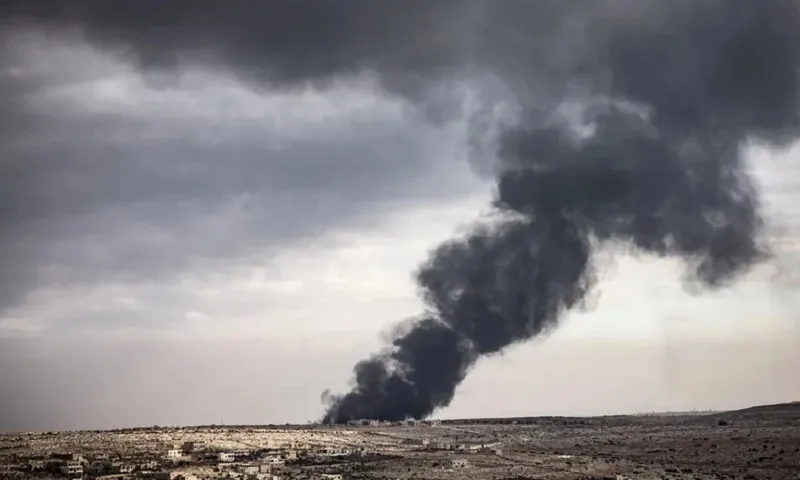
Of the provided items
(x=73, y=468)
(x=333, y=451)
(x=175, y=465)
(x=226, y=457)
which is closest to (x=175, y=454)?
(x=226, y=457)

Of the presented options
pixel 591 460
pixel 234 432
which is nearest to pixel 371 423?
pixel 234 432

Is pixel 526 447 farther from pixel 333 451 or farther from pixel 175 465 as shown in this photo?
pixel 175 465

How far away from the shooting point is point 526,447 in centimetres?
12156

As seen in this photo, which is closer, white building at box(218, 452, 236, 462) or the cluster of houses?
the cluster of houses

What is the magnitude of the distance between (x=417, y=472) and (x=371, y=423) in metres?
91.6

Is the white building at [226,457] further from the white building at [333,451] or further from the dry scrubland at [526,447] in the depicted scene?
the white building at [333,451]

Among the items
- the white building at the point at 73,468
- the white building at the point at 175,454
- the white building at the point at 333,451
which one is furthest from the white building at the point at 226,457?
the white building at the point at 73,468

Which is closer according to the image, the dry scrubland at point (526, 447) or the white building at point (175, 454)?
the dry scrubland at point (526, 447)

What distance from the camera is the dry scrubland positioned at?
91250mm

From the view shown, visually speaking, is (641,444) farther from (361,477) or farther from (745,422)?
(361,477)

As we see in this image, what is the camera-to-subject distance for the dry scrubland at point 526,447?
91.2 metres

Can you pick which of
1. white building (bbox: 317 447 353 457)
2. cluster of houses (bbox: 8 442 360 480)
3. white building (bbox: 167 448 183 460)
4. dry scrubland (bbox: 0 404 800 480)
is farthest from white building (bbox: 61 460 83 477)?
white building (bbox: 317 447 353 457)

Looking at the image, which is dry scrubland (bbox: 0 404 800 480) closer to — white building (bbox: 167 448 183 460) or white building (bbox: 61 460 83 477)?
white building (bbox: 167 448 183 460)

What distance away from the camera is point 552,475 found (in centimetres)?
8881
